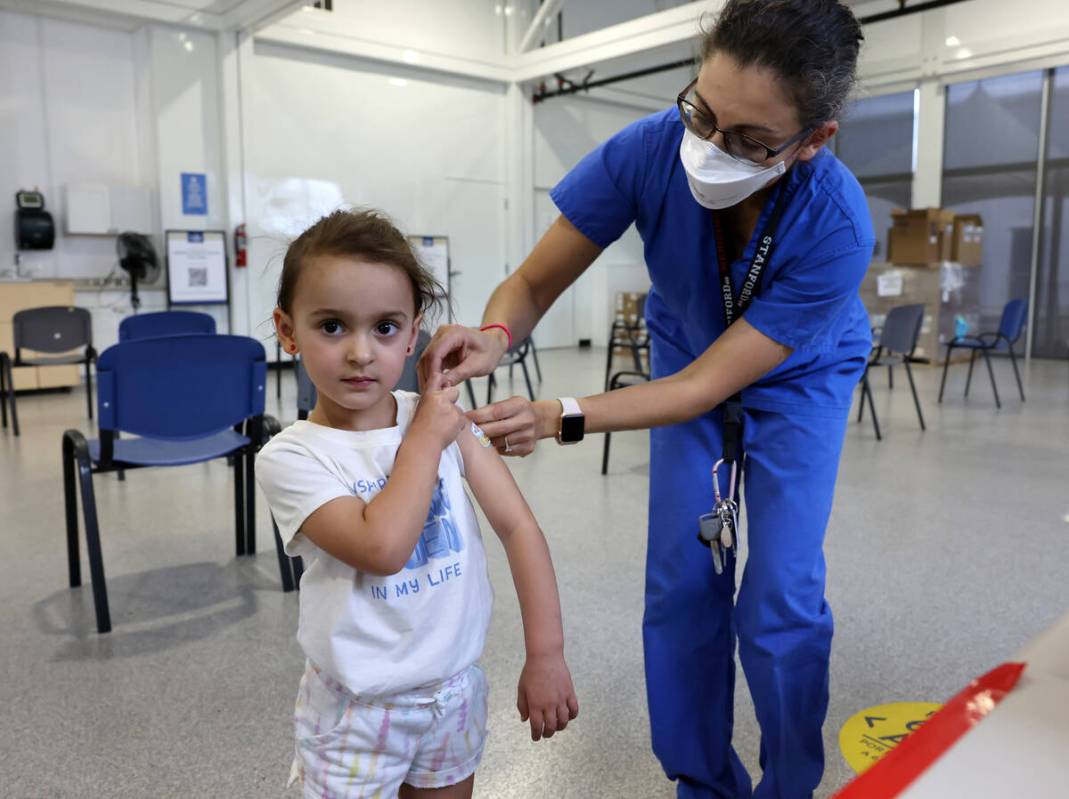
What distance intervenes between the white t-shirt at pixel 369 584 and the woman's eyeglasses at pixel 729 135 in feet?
1.99

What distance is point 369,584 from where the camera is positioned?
90 cm

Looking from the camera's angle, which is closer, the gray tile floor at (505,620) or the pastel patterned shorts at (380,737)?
the pastel patterned shorts at (380,737)

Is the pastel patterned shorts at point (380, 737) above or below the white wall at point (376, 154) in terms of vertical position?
below

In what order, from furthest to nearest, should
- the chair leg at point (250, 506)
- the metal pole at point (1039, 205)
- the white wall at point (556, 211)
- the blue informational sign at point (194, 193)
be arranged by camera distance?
the white wall at point (556, 211), the metal pole at point (1039, 205), the blue informational sign at point (194, 193), the chair leg at point (250, 506)

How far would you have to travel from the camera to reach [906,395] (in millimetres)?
6285

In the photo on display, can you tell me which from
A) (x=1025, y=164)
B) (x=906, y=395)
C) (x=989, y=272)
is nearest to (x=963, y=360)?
(x=989, y=272)

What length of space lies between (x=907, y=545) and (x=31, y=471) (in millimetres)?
3717

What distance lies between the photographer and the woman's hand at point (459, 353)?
1.03 meters

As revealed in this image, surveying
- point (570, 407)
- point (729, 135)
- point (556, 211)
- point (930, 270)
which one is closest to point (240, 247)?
point (556, 211)

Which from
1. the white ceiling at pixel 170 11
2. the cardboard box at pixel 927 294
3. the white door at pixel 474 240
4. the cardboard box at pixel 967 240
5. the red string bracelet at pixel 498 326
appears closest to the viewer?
the red string bracelet at pixel 498 326

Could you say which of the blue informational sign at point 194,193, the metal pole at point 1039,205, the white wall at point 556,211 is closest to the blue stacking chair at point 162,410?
the blue informational sign at point 194,193

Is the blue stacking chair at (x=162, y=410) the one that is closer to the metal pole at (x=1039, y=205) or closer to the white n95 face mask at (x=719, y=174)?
the white n95 face mask at (x=719, y=174)

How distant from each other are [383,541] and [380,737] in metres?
0.24

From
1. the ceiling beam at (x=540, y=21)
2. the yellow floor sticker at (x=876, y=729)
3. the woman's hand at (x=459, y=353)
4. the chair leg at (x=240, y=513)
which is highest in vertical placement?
the ceiling beam at (x=540, y=21)
